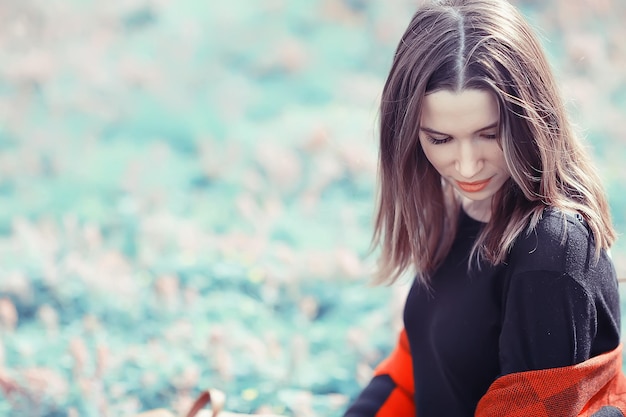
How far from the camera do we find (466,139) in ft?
3.86

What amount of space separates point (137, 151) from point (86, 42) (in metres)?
0.72

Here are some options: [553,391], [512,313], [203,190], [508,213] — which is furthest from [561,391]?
[203,190]

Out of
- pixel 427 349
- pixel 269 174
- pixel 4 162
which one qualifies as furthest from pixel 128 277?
pixel 427 349

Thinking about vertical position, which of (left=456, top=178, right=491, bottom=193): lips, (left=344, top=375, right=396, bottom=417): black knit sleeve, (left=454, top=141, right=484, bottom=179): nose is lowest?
(left=344, top=375, right=396, bottom=417): black knit sleeve

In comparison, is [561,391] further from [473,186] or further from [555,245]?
[473,186]

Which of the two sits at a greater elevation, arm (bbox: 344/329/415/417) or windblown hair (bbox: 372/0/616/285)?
windblown hair (bbox: 372/0/616/285)

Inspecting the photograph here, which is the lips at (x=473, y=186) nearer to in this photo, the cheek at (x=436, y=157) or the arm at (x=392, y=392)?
the cheek at (x=436, y=157)

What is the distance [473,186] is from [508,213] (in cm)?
7

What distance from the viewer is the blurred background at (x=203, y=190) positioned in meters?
2.30

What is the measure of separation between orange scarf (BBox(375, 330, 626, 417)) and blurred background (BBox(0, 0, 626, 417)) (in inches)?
30.2

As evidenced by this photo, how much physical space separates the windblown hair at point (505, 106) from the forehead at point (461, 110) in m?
0.01

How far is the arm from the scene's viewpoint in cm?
149

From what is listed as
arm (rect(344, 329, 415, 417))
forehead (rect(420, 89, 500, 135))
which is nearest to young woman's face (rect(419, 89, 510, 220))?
forehead (rect(420, 89, 500, 135))

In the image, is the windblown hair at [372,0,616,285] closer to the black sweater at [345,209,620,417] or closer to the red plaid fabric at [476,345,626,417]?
the black sweater at [345,209,620,417]
